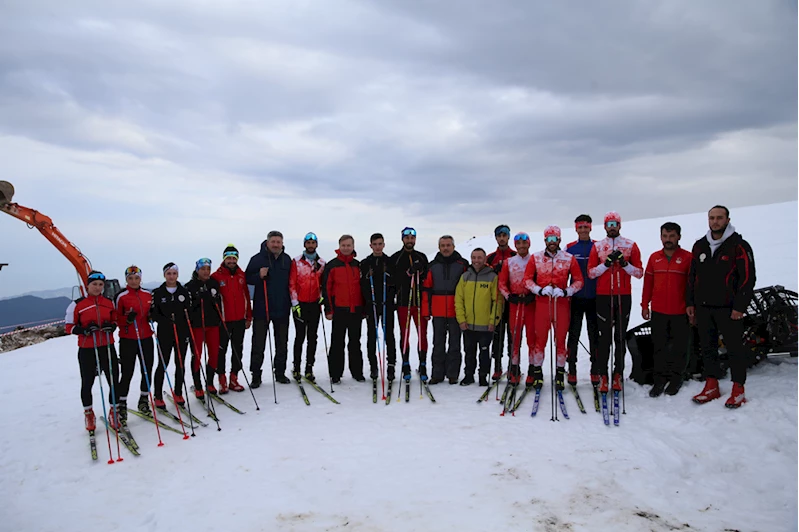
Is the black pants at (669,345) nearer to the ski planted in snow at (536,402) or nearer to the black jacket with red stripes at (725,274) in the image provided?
the black jacket with red stripes at (725,274)

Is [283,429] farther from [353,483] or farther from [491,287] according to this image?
[491,287]

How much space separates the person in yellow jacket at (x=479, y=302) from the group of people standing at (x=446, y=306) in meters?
0.02

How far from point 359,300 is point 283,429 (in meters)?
2.29

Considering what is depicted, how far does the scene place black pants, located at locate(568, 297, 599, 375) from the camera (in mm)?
6477

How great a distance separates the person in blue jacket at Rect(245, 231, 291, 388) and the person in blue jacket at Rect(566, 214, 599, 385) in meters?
4.26

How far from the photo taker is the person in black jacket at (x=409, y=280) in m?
7.15

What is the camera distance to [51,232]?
13.0 metres

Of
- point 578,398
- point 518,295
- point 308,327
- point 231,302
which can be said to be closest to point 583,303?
point 518,295

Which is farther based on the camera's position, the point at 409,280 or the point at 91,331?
the point at 409,280

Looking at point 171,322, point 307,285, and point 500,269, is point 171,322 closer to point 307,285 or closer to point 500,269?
point 307,285

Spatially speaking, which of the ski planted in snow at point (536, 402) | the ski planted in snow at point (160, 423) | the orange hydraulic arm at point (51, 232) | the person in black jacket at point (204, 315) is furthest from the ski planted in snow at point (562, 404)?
the orange hydraulic arm at point (51, 232)

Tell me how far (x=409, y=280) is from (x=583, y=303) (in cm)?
252

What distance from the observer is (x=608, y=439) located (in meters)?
5.02

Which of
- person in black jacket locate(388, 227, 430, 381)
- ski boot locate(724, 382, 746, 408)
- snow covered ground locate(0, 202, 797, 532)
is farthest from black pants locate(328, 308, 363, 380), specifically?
ski boot locate(724, 382, 746, 408)
